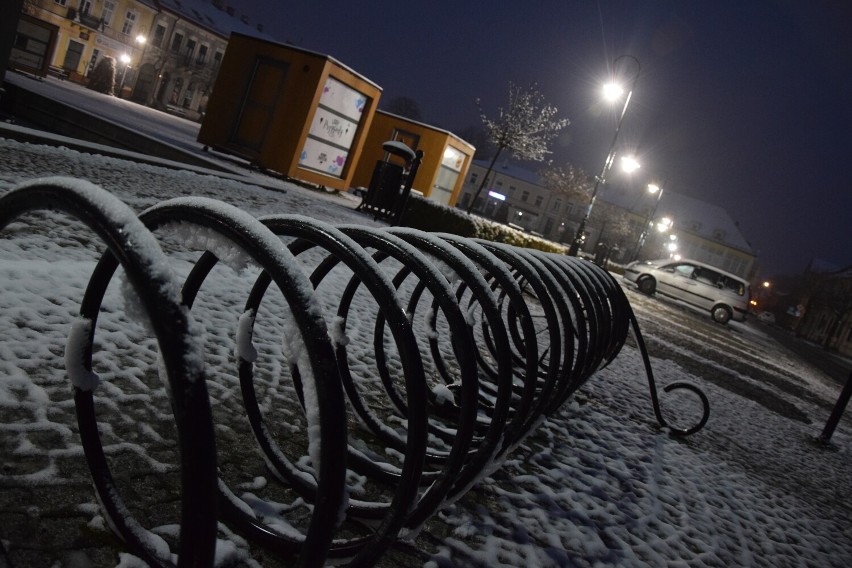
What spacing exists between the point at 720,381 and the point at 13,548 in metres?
8.59

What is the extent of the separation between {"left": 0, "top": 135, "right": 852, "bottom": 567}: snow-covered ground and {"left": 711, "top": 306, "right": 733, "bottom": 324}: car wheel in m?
16.6

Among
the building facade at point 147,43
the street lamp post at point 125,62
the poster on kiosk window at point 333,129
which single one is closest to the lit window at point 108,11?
the building facade at point 147,43

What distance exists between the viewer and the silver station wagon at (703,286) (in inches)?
791

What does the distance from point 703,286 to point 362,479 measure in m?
21.3

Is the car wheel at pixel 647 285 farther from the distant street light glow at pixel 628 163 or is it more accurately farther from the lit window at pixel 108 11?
the lit window at pixel 108 11

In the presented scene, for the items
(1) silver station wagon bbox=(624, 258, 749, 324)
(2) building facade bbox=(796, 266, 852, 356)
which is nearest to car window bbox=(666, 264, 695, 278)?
(1) silver station wagon bbox=(624, 258, 749, 324)

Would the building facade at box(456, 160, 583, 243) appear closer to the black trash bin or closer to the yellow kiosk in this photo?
the yellow kiosk

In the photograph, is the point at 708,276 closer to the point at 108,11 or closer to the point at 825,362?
the point at 825,362

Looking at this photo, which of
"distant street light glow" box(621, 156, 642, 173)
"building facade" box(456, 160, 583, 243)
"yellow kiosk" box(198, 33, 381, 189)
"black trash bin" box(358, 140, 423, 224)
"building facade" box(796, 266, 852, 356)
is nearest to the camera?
"black trash bin" box(358, 140, 423, 224)

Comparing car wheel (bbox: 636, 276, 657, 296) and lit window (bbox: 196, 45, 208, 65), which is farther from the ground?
lit window (bbox: 196, 45, 208, 65)

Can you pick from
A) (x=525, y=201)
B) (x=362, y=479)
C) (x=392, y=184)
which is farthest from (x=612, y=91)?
(x=525, y=201)

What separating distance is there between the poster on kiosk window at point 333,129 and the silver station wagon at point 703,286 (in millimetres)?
12998

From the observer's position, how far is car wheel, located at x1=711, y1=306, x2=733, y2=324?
20.2 meters

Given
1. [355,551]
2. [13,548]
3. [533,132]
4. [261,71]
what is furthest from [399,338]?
[533,132]
